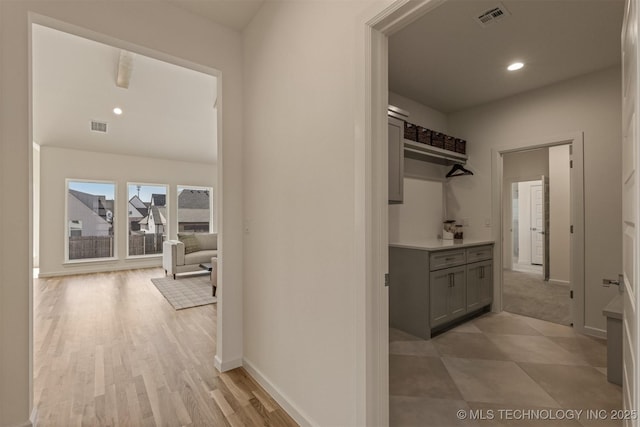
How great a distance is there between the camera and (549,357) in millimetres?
2562

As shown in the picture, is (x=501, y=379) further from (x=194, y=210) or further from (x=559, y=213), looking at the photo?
(x=194, y=210)

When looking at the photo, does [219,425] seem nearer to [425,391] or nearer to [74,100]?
[425,391]

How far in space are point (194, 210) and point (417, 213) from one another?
21.6ft

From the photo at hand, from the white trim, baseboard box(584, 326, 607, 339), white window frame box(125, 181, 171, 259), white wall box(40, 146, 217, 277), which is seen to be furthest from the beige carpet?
white wall box(40, 146, 217, 277)

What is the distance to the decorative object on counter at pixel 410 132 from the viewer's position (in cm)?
317

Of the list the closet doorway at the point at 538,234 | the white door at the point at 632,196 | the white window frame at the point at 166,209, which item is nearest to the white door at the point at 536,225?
the closet doorway at the point at 538,234

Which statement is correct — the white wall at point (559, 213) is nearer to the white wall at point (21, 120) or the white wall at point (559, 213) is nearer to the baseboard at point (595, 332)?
the baseboard at point (595, 332)

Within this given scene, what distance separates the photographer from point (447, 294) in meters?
3.07

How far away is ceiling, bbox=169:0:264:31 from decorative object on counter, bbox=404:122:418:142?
6.16ft

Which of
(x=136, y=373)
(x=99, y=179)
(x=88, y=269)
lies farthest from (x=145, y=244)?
(x=136, y=373)

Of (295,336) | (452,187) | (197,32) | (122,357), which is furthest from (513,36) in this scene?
(122,357)

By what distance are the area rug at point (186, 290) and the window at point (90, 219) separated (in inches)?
86.7

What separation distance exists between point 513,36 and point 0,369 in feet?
14.3

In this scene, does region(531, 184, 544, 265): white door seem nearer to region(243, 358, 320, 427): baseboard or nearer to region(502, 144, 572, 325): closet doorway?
region(502, 144, 572, 325): closet doorway
